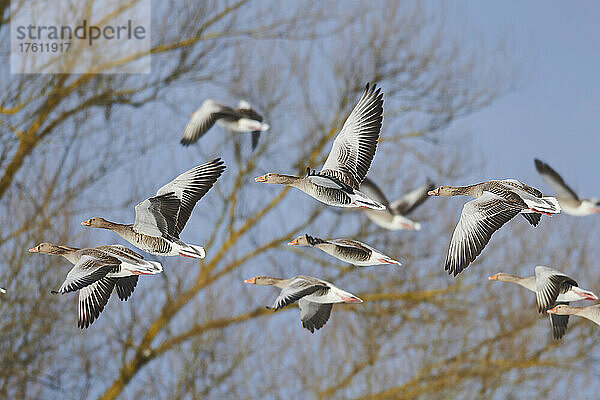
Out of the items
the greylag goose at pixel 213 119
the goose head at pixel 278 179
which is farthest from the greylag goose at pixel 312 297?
the greylag goose at pixel 213 119

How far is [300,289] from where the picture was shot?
439 centimetres

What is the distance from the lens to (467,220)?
447cm

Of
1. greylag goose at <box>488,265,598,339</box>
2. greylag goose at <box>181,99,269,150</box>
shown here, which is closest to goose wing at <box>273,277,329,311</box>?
greylag goose at <box>488,265,598,339</box>

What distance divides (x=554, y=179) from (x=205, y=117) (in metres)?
3.61

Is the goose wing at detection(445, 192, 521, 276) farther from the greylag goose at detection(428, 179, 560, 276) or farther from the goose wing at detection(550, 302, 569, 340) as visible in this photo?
the goose wing at detection(550, 302, 569, 340)

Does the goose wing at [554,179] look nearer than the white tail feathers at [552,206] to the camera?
No

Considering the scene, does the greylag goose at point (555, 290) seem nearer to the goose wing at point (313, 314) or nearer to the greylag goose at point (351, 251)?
the greylag goose at point (351, 251)

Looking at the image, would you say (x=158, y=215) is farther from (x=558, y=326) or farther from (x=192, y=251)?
(x=558, y=326)

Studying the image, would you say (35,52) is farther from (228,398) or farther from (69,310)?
(228,398)

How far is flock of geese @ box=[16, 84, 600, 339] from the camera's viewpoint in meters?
4.05

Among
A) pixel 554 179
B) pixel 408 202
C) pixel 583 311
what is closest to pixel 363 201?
pixel 583 311

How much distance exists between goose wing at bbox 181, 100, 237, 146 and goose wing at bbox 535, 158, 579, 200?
3257 mm

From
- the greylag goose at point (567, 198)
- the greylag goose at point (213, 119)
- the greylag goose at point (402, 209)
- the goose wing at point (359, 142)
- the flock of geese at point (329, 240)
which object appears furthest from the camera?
the greylag goose at point (402, 209)

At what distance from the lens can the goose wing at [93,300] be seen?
455 cm
